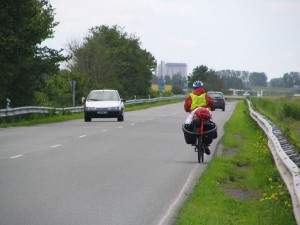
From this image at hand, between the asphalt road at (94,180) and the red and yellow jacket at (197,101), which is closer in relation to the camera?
the asphalt road at (94,180)

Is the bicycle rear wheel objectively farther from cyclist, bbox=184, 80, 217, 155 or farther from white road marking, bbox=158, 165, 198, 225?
white road marking, bbox=158, 165, 198, 225

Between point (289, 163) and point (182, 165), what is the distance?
486cm

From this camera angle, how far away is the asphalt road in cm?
837

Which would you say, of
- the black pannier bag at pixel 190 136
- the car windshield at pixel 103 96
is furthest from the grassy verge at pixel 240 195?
the car windshield at pixel 103 96

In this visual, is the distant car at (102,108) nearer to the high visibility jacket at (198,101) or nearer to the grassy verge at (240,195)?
the grassy verge at (240,195)

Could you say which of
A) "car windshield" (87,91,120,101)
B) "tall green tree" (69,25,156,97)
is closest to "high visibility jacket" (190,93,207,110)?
"car windshield" (87,91,120,101)

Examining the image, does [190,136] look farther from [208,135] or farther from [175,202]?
[175,202]

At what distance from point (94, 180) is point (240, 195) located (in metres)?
2.44

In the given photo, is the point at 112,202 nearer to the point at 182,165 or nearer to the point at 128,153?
the point at 182,165

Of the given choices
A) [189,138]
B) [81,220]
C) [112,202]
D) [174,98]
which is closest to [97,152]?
[189,138]

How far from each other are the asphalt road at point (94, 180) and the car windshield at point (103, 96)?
15.0 meters

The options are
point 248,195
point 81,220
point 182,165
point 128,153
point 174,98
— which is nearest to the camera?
point 81,220

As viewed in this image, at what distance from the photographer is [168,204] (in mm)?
9406

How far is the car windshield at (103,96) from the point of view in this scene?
118ft
